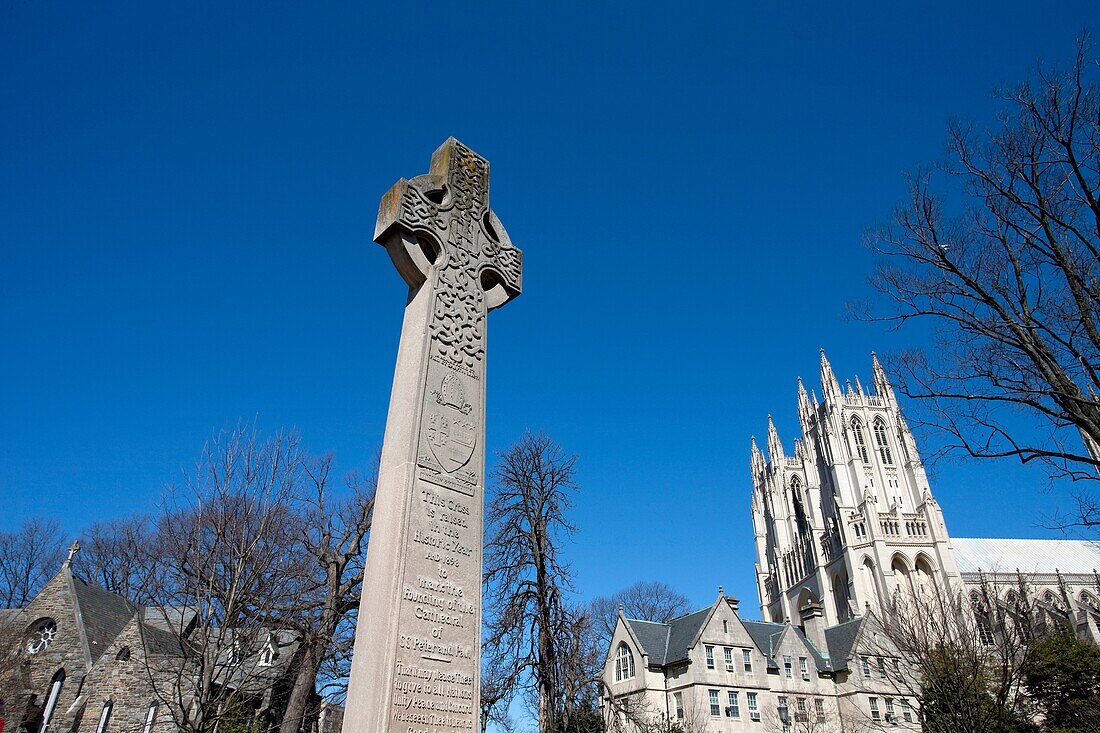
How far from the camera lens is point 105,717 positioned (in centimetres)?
2838

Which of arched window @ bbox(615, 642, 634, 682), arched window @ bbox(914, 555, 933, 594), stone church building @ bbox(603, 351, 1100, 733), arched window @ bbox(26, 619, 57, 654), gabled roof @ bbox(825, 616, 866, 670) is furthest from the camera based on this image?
arched window @ bbox(914, 555, 933, 594)

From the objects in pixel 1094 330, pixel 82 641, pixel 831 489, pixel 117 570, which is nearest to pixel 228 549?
pixel 1094 330

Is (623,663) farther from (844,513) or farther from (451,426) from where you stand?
(844,513)

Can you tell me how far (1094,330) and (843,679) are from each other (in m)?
33.0

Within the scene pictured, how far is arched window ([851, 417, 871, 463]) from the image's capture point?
240 ft

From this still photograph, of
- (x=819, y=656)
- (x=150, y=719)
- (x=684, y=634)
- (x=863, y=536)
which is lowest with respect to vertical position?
(x=150, y=719)

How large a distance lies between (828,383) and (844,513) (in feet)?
54.2

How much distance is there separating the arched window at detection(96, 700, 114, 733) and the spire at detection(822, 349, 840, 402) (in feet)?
233

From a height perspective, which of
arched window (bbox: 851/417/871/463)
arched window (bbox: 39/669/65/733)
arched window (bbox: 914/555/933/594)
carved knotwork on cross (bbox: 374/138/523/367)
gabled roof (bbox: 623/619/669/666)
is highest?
arched window (bbox: 851/417/871/463)

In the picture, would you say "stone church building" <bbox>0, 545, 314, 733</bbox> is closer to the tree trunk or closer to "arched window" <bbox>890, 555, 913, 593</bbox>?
the tree trunk

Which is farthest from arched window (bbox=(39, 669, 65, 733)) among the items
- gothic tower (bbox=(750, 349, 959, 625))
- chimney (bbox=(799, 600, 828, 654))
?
gothic tower (bbox=(750, 349, 959, 625))

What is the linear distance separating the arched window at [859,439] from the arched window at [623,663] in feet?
149

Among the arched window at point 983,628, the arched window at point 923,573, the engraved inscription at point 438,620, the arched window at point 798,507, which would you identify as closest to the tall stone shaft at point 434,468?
the engraved inscription at point 438,620

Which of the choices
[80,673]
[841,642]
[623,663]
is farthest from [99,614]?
[841,642]
